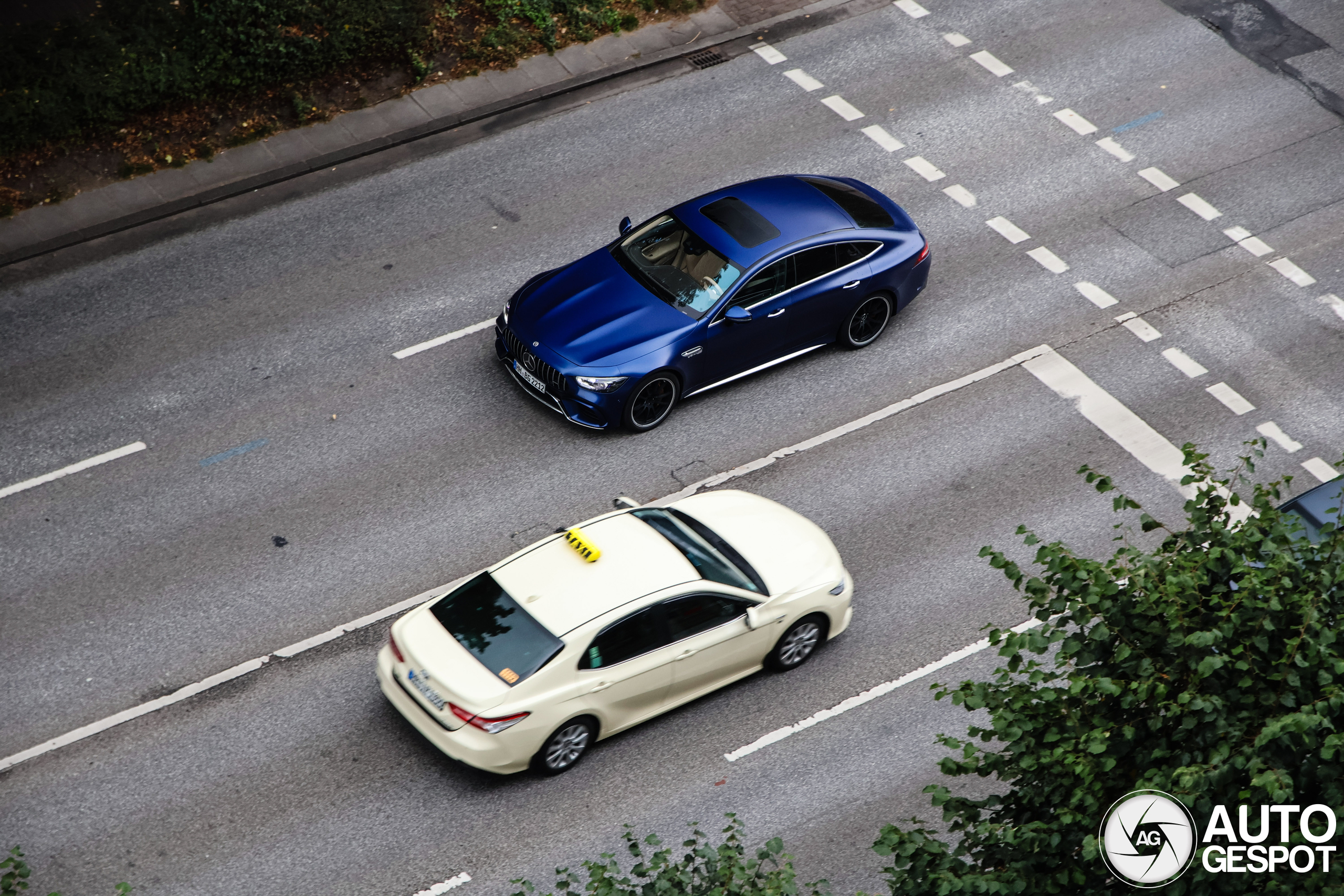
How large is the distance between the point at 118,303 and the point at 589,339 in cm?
541

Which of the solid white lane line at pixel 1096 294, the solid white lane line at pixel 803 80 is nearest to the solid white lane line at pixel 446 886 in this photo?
the solid white lane line at pixel 1096 294

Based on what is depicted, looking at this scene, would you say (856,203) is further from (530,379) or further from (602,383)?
(530,379)

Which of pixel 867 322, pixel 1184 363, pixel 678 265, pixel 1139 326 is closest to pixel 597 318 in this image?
pixel 678 265

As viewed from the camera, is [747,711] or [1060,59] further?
[1060,59]

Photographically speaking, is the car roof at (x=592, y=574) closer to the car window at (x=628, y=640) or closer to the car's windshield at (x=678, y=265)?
the car window at (x=628, y=640)

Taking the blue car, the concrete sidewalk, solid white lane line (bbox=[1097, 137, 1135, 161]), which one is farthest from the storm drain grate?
solid white lane line (bbox=[1097, 137, 1135, 161])

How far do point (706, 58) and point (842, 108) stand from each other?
2194 mm

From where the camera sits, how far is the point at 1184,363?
1527cm

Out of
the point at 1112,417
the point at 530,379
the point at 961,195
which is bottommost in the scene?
Answer: the point at 530,379

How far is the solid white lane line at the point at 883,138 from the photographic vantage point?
59.0 ft

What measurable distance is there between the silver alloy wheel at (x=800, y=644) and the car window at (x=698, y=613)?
2.24 ft

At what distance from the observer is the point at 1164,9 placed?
67.6 feet

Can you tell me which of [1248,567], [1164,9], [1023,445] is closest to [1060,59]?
[1164,9]

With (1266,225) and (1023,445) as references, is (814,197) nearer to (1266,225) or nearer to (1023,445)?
(1023,445)
